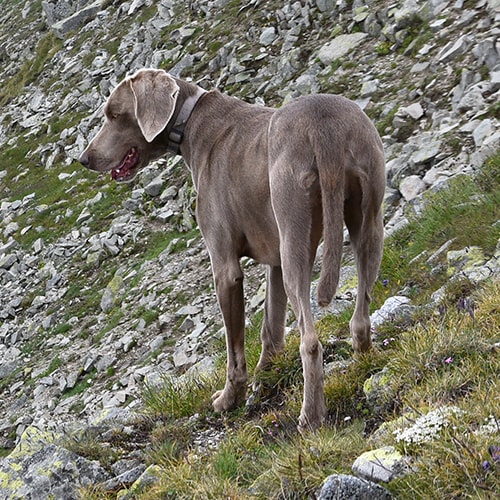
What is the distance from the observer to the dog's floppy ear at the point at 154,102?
6855mm

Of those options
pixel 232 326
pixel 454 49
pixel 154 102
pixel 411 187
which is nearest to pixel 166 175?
pixel 454 49

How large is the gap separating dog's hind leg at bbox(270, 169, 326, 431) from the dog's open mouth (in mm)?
2401

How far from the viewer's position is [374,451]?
4.16 meters

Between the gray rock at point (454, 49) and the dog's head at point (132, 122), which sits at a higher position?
the dog's head at point (132, 122)

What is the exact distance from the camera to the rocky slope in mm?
12344

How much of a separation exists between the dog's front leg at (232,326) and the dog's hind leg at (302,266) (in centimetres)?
111

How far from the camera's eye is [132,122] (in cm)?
735

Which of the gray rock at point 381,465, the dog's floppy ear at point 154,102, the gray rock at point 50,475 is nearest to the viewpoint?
the gray rock at point 381,465

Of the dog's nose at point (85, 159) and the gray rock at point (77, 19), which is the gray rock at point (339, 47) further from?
the gray rock at point (77, 19)

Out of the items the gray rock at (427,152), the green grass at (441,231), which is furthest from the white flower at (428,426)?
the gray rock at (427,152)

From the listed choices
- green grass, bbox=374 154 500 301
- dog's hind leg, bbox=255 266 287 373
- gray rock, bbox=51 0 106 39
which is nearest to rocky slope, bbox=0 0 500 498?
green grass, bbox=374 154 500 301

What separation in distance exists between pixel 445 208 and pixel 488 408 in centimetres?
535

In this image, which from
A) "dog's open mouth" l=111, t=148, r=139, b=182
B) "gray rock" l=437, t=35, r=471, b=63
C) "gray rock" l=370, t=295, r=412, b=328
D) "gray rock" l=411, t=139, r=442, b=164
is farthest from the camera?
"gray rock" l=437, t=35, r=471, b=63

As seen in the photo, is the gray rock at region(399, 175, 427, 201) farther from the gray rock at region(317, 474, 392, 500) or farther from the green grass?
the gray rock at region(317, 474, 392, 500)
